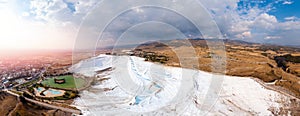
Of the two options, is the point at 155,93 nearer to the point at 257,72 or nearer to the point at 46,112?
the point at 46,112

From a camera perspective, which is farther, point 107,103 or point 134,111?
point 107,103

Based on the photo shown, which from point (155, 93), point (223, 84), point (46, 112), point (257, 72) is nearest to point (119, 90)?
point (155, 93)

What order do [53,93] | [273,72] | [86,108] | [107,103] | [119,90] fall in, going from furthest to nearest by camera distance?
1. [273,72]
2. [119,90]
3. [53,93]
4. [107,103]
5. [86,108]

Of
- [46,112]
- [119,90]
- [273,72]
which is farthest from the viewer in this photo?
[273,72]

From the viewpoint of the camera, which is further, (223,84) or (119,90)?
(223,84)

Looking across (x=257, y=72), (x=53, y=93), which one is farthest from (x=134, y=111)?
(x=257, y=72)

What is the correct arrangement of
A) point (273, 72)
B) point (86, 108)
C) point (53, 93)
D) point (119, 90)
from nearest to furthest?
1. point (86, 108)
2. point (53, 93)
3. point (119, 90)
4. point (273, 72)

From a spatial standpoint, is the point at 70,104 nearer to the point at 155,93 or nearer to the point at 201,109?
the point at 155,93

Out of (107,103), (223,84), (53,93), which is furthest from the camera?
(223,84)
